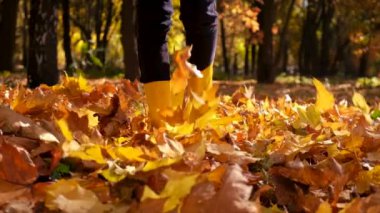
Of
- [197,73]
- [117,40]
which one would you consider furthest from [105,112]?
[117,40]

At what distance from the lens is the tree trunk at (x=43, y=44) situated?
6926mm

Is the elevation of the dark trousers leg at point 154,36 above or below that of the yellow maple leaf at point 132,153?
above

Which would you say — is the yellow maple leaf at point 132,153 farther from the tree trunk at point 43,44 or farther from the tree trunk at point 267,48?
the tree trunk at point 267,48

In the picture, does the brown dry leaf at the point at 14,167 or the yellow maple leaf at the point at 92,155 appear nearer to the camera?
the brown dry leaf at the point at 14,167

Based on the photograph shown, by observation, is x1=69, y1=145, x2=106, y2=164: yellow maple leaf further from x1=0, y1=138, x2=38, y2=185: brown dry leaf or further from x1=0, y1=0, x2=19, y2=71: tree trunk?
x1=0, y1=0, x2=19, y2=71: tree trunk

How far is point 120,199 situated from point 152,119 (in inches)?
32.2

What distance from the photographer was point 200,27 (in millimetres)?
2361

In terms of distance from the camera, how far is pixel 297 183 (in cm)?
152

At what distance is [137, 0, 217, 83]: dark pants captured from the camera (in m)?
2.22

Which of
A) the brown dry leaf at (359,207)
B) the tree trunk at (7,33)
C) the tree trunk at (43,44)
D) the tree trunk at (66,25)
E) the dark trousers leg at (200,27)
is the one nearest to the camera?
the brown dry leaf at (359,207)

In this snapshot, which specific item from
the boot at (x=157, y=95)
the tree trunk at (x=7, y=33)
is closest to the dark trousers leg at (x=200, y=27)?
the boot at (x=157, y=95)

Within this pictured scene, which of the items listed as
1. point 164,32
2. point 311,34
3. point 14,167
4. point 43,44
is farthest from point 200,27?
point 311,34

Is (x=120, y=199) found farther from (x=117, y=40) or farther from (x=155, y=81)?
(x=117, y=40)

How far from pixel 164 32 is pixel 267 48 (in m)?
12.6
